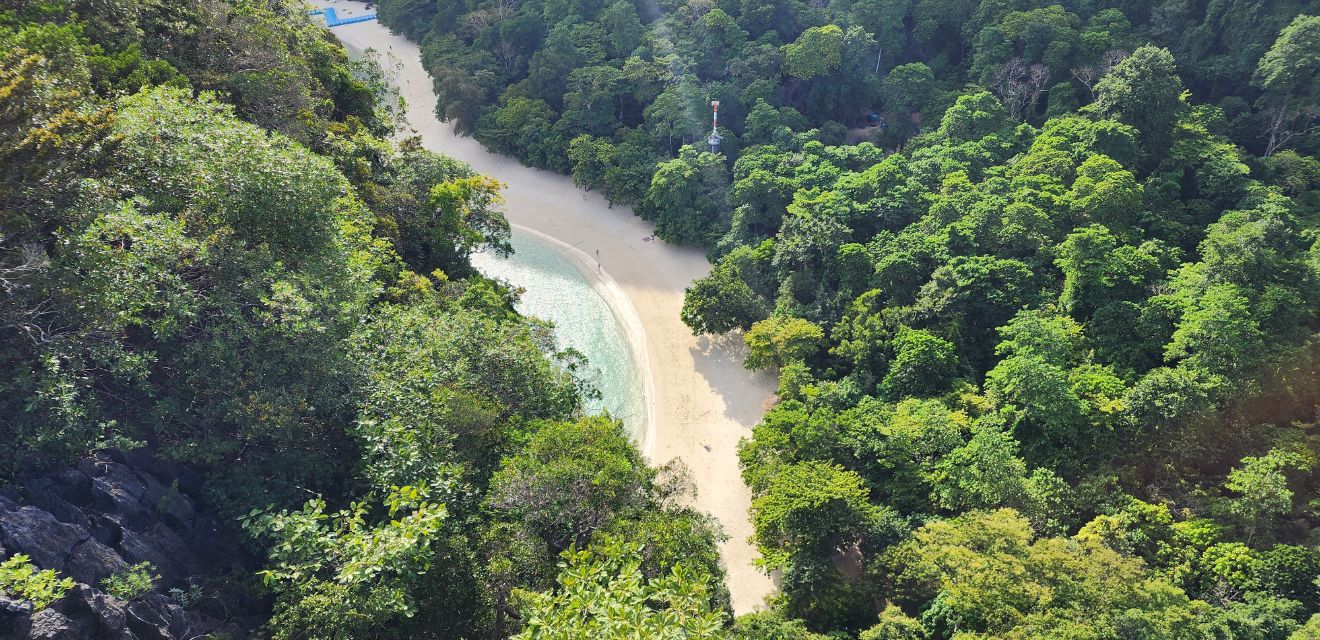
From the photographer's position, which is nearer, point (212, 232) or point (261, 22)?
point (212, 232)

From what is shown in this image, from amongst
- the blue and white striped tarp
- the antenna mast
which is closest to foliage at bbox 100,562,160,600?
the antenna mast

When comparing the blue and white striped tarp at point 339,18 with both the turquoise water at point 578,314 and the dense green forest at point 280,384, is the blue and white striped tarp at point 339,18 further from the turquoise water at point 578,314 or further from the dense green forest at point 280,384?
the dense green forest at point 280,384

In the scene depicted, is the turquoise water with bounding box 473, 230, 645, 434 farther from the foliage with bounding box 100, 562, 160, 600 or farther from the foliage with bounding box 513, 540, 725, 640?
the foliage with bounding box 100, 562, 160, 600

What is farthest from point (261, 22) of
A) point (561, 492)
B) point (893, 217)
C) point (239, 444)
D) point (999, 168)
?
point (999, 168)

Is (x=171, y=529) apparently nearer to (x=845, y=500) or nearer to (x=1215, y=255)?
(x=845, y=500)

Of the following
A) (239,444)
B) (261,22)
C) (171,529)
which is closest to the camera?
(171,529)

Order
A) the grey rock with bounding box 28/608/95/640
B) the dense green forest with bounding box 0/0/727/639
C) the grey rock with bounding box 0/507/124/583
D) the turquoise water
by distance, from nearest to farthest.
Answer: the grey rock with bounding box 28/608/95/640, the grey rock with bounding box 0/507/124/583, the dense green forest with bounding box 0/0/727/639, the turquoise water
